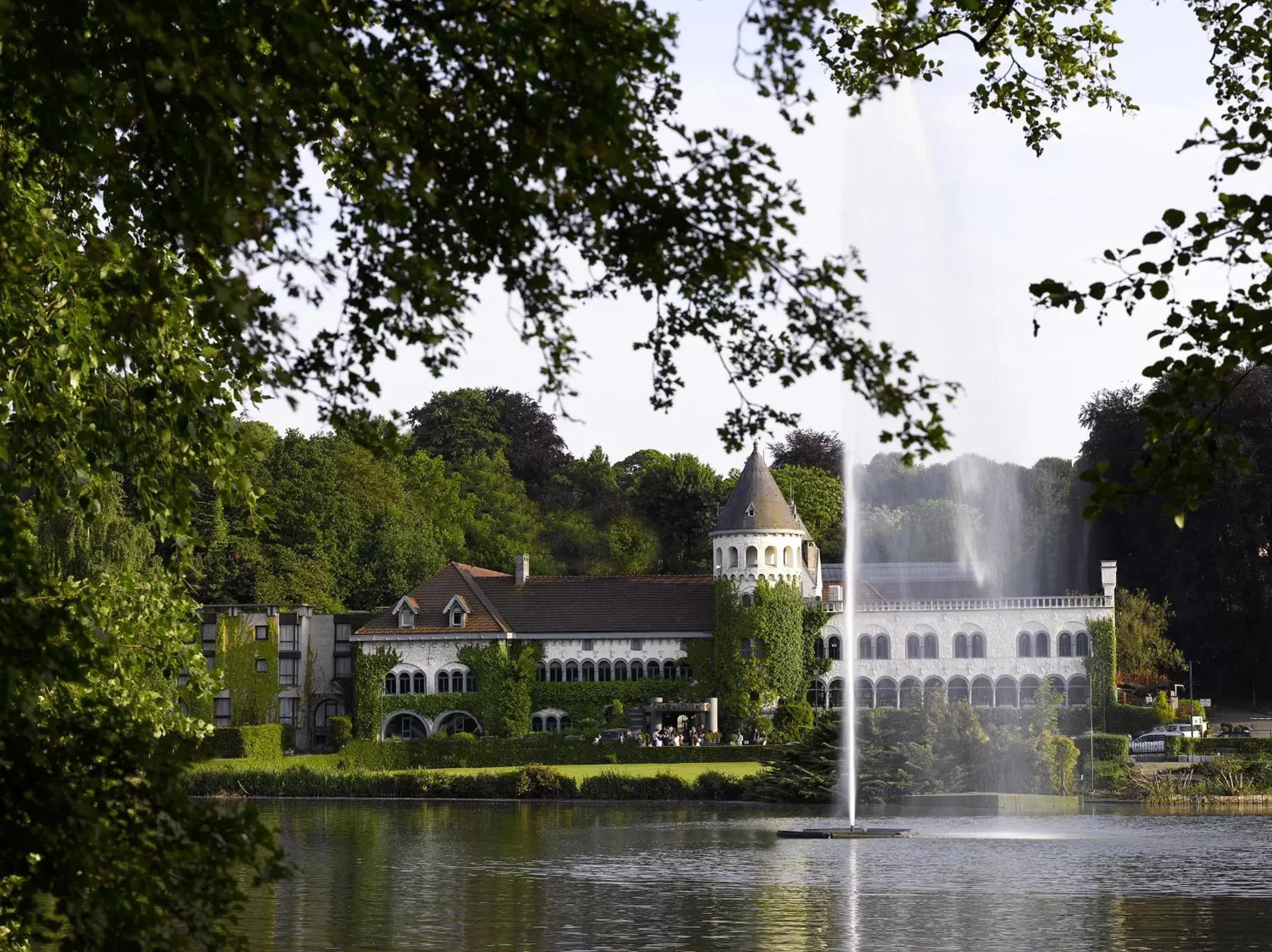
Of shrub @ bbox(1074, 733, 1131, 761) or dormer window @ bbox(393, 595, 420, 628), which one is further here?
dormer window @ bbox(393, 595, 420, 628)

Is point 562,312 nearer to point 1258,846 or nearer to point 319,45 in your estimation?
point 319,45

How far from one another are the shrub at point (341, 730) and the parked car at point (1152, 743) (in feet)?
83.0

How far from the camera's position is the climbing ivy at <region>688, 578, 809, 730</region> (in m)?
58.4

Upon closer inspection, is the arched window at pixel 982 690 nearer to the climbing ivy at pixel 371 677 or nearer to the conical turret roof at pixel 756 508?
the conical turret roof at pixel 756 508

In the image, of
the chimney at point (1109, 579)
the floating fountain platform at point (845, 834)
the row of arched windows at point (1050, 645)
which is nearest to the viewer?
the floating fountain platform at point (845, 834)

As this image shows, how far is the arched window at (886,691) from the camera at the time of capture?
62250 millimetres

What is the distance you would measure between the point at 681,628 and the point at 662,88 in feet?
181

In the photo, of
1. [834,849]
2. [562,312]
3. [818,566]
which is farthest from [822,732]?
[562,312]

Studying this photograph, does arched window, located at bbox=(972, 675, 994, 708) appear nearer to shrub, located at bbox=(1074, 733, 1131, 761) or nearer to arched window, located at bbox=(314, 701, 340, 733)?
shrub, located at bbox=(1074, 733, 1131, 761)

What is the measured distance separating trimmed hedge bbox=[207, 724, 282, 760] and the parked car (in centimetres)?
2590

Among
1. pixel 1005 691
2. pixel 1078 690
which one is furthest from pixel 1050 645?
pixel 1005 691

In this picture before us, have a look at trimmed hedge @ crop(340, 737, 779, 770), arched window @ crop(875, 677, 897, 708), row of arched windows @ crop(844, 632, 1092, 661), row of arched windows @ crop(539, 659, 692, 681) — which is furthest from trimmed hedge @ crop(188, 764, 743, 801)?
arched window @ crop(875, 677, 897, 708)

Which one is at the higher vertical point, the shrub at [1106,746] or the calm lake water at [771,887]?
the shrub at [1106,746]

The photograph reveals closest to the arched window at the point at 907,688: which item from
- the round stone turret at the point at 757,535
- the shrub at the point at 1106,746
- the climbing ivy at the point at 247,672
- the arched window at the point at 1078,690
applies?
the round stone turret at the point at 757,535
